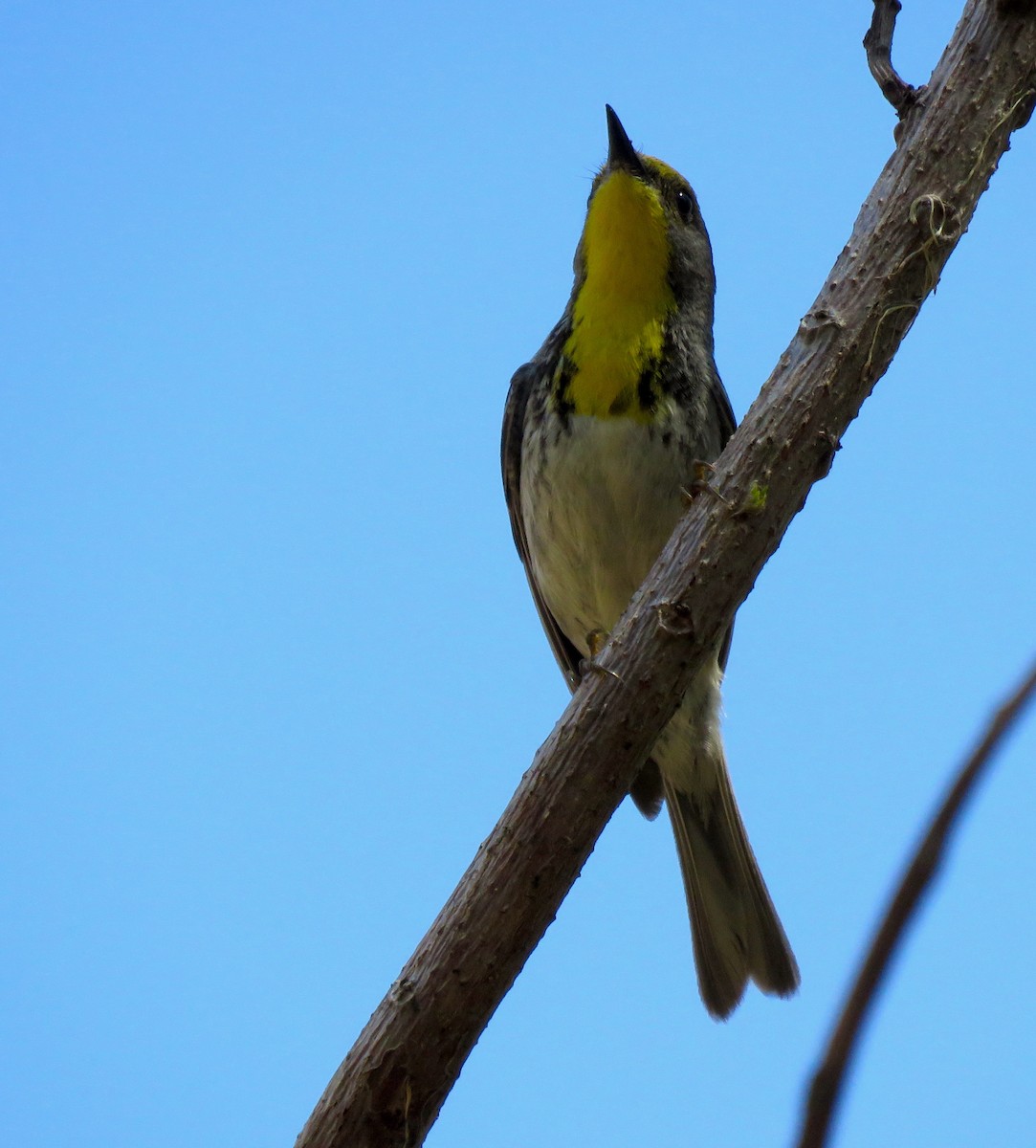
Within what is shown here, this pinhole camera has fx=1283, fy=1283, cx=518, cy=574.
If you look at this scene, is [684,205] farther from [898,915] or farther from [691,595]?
[898,915]

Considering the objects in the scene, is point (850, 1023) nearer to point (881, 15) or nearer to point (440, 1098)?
point (440, 1098)

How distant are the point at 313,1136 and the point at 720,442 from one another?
2733mm

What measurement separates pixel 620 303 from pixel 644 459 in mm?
634

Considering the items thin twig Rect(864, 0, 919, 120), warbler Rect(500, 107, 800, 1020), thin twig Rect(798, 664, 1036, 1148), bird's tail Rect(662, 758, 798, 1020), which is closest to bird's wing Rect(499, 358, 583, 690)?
warbler Rect(500, 107, 800, 1020)

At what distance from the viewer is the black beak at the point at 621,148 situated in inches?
196

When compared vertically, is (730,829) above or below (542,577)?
below

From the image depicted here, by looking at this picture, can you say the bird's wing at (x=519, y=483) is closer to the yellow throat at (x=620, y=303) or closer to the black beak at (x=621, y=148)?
the yellow throat at (x=620, y=303)

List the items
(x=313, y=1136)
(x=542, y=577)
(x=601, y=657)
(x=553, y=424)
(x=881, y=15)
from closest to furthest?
1. (x=313, y=1136)
2. (x=601, y=657)
3. (x=881, y=15)
4. (x=553, y=424)
5. (x=542, y=577)

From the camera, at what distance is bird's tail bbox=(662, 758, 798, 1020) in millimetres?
4344

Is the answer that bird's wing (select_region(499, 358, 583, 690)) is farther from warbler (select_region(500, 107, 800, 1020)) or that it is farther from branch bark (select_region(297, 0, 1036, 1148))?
branch bark (select_region(297, 0, 1036, 1148))

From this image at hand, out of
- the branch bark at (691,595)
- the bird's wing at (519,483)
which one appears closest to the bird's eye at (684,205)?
the bird's wing at (519,483)

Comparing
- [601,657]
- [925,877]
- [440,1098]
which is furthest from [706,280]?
[925,877]

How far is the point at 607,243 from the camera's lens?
15.6 ft

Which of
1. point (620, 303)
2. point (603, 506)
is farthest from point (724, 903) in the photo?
point (620, 303)
